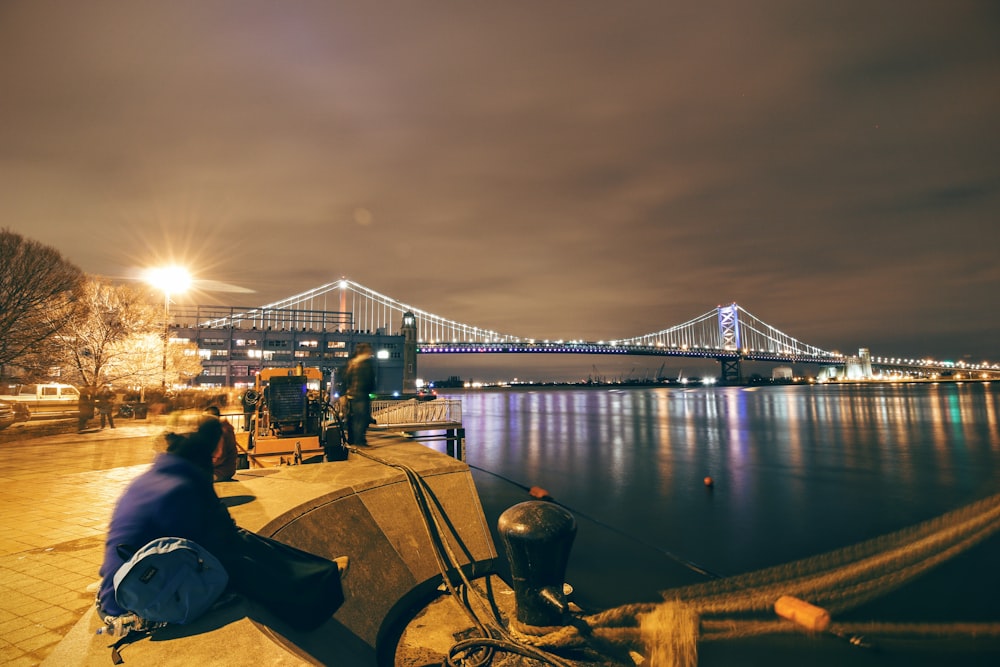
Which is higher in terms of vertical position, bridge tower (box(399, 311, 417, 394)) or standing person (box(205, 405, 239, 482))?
bridge tower (box(399, 311, 417, 394))

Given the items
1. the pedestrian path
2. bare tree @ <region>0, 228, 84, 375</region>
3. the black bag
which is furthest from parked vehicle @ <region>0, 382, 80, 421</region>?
the black bag

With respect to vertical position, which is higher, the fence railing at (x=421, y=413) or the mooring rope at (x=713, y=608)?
the fence railing at (x=421, y=413)

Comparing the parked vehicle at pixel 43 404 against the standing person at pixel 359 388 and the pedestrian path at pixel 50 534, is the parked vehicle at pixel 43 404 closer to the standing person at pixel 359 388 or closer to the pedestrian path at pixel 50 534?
the pedestrian path at pixel 50 534

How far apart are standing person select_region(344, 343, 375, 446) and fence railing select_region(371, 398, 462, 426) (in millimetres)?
6389

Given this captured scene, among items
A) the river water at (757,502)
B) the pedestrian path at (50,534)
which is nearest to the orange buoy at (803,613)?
the river water at (757,502)

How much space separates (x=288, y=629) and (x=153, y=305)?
36.8m

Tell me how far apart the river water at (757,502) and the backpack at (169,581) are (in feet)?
23.0

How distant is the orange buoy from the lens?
778cm

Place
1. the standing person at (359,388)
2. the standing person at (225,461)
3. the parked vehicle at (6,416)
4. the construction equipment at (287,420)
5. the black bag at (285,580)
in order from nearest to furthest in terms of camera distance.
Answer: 1. the black bag at (285,580)
2. the standing person at (225,461)
3. the standing person at (359,388)
4. the construction equipment at (287,420)
5. the parked vehicle at (6,416)

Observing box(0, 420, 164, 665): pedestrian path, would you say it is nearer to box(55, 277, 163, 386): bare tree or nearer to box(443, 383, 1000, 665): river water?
box(443, 383, 1000, 665): river water

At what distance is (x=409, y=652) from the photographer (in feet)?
16.8

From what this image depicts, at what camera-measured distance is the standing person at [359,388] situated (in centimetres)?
1027

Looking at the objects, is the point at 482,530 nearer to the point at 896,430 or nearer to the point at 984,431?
the point at 896,430

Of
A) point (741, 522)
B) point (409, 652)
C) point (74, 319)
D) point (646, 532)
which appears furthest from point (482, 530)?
point (74, 319)
